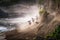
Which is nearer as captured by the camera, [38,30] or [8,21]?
[38,30]

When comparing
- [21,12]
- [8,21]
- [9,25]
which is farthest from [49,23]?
[21,12]

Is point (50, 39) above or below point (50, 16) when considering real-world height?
below

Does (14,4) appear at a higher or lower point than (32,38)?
higher

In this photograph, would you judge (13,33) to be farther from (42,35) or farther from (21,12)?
(21,12)

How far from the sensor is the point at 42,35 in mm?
6871

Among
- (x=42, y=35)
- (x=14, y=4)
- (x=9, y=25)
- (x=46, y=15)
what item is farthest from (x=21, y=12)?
(x=42, y=35)

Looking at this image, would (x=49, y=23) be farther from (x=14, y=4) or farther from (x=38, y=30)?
(x=14, y=4)

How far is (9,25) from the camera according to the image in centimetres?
956

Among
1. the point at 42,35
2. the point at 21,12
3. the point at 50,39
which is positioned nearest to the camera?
the point at 50,39

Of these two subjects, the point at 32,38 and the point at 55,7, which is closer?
Result: the point at 32,38

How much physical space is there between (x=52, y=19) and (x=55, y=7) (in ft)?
1.79

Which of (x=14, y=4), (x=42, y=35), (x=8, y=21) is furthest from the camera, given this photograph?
(x=14, y=4)

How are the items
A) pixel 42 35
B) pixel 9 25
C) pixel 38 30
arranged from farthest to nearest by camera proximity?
1. pixel 9 25
2. pixel 38 30
3. pixel 42 35

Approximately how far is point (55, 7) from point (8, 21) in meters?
3.38
